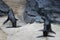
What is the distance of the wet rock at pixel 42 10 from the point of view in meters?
7.71

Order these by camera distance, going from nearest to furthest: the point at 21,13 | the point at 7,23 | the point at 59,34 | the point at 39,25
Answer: the point at 59,34 → the point at 39,25 → the point at 7,23 → the point at 21,13

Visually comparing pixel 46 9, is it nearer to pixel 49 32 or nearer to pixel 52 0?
pixel 52 0

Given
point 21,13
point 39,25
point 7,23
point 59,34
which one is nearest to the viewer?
point 59,34

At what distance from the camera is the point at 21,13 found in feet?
30.0

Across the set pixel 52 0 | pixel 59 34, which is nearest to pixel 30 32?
pixel 59 34

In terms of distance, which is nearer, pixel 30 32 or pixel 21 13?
pixel 30 32

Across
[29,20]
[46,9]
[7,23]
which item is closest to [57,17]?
[46,9]

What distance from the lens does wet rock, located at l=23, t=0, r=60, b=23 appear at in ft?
25.3

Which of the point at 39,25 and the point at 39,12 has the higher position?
the point at 39,12

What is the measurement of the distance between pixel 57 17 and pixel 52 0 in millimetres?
798

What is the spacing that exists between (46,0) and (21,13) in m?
1.56

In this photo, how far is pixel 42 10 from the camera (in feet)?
26.4

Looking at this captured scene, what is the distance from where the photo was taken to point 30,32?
652 cm

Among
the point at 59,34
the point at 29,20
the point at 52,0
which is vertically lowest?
the point at 59,34
